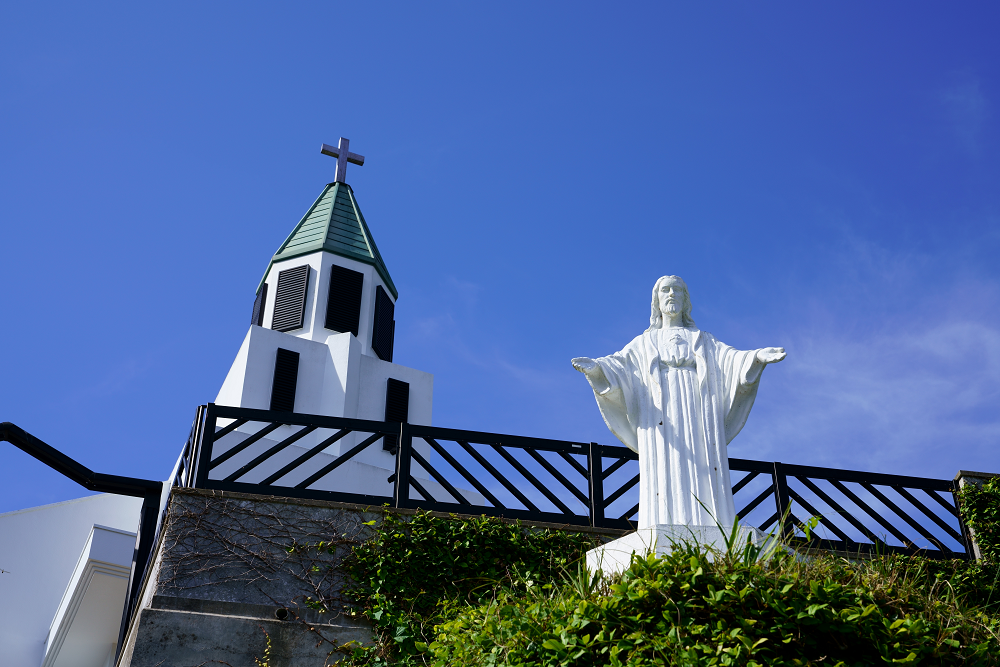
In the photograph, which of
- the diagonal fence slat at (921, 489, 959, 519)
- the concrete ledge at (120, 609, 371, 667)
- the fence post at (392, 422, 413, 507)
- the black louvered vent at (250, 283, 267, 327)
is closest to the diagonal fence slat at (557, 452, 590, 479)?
the fence post at (392, 422, 413, 507)

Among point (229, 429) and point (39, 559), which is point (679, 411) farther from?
point (39, 559)

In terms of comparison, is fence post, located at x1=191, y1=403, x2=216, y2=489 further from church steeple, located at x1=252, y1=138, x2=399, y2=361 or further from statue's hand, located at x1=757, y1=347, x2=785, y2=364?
church steeple, located at x1=252, y1=138, x2=399, y2=361

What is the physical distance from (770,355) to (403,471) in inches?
129

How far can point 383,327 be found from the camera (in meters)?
22.1

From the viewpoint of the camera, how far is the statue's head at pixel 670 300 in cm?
742

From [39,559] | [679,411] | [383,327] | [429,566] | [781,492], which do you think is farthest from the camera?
[383,327]

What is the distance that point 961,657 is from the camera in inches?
204

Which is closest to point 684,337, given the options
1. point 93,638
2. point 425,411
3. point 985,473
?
point 985,473

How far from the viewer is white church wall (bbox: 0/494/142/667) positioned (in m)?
16.9

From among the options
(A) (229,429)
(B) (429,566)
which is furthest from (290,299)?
(B) (429,566)

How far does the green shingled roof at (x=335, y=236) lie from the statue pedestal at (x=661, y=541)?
1658 cm

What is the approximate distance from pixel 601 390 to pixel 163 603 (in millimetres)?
3566

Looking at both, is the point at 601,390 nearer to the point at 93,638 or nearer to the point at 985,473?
the point at 985,473

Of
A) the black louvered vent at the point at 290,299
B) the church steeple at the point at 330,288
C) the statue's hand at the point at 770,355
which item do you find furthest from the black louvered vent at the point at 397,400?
the statue's hand at the point at 770,355
